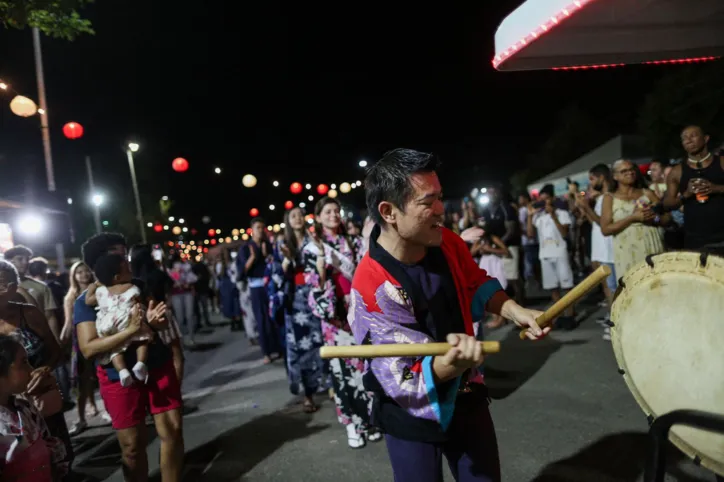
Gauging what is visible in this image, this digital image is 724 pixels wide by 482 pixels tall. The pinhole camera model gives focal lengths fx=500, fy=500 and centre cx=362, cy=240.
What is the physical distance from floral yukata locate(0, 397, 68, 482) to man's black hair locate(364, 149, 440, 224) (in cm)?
212

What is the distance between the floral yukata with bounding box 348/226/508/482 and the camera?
192 cm

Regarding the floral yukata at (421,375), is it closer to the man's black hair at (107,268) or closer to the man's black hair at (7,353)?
the man's black hair at (7,353)

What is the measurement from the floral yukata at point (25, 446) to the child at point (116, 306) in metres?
0.67

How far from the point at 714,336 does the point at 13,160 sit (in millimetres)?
21530

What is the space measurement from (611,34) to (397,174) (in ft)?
5.98

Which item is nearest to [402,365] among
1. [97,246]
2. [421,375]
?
[421,375]

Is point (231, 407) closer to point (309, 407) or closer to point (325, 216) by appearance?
point (309, 407)

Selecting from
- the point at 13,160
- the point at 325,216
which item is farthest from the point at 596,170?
the point at 13,160

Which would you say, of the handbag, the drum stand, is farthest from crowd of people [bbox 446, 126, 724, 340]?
the handbag

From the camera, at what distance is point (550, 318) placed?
78.6 inches

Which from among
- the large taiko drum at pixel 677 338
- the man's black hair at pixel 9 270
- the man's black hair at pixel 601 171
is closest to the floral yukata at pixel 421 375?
the large taiko drum at pixel 677 338

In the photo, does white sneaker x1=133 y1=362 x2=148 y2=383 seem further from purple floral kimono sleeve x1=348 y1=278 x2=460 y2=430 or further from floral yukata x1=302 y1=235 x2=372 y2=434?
purple floral kimono sleeve x1=348 y1=278 x2=460 y2=430

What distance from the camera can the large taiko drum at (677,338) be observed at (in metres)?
1.93

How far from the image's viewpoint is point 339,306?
4.71 m
